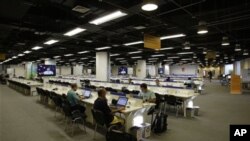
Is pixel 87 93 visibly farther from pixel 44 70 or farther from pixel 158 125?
pixel 44 70

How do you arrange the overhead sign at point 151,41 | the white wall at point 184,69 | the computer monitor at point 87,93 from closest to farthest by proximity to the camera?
the computer monitor at point 87,93
the overhead sign at point 151,41
the white wall at point 184,69

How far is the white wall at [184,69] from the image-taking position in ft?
126

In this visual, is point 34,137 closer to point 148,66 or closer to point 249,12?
point 249,12

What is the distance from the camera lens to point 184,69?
131 ft

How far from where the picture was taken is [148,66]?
36812 millimetres

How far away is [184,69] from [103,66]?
92.2ft

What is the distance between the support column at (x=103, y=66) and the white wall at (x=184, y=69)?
Answer: 26.1m

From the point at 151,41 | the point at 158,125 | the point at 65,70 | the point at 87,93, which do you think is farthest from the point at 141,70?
the point at 65,70

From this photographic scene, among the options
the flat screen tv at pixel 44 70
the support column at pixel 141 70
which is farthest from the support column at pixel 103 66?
the support column at pixel 141 70

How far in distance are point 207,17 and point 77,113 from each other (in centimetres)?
527

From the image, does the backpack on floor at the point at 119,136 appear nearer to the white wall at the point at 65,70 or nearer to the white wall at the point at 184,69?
the white wall at the point at 184,69

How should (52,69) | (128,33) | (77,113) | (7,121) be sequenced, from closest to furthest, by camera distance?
(77,113) < (7,121) < (128,33) < (52,69)

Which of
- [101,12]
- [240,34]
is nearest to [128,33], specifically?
[101,12]

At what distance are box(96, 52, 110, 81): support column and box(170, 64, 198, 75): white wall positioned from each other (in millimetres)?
26101
